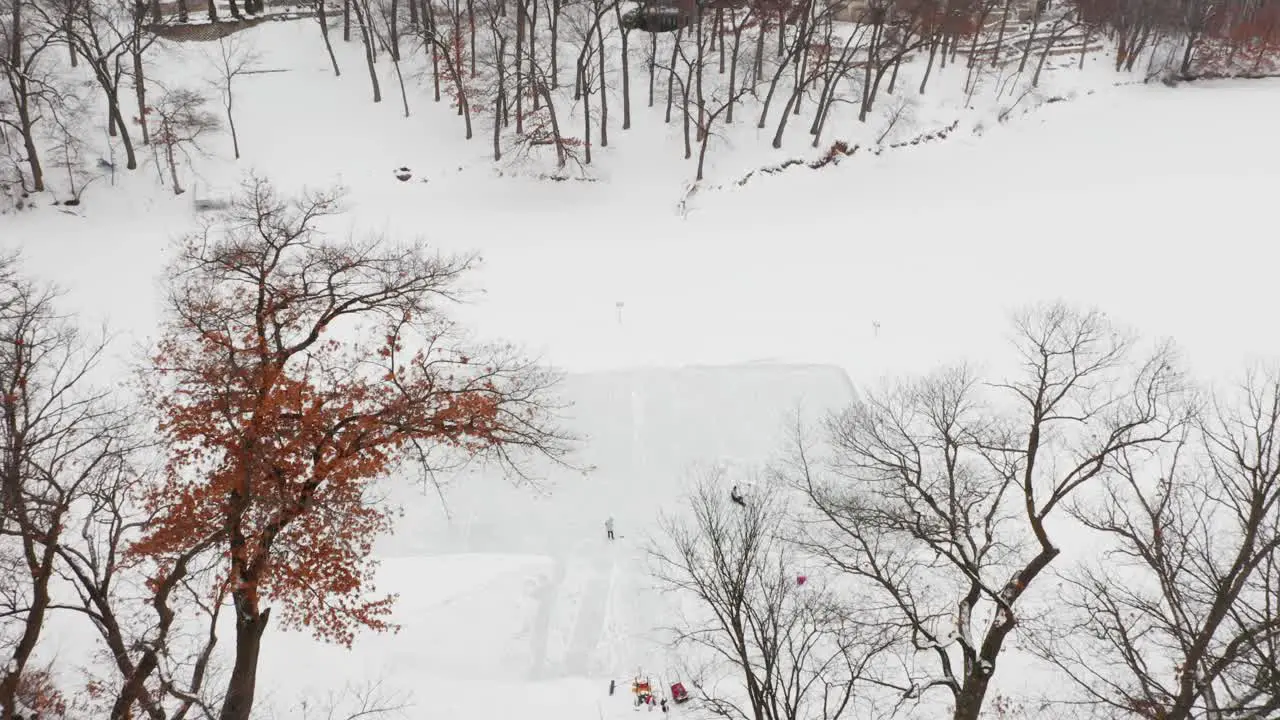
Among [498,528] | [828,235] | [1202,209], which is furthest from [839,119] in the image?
[498,528]

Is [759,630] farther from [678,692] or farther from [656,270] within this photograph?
[656,270]

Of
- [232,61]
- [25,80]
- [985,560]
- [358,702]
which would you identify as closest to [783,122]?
[985,560]

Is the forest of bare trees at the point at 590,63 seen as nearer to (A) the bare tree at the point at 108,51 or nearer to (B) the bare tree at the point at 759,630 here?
(A) the bare tree at the point at 108,51

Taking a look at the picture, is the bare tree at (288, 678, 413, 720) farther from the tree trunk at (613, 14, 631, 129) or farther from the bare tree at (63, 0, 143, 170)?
the tree trunk at (613, 14, 631, 129)

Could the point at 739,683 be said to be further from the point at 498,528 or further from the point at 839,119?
the point at 839,119

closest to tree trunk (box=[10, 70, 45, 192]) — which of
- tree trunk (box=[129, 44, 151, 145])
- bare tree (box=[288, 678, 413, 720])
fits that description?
tree trunk (box=[129, 44, 151, 145])
